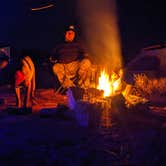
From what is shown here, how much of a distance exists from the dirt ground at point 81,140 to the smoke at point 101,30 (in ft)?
15.7

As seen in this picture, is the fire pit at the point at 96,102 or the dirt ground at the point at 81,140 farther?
the fire pit at the point at 96,102

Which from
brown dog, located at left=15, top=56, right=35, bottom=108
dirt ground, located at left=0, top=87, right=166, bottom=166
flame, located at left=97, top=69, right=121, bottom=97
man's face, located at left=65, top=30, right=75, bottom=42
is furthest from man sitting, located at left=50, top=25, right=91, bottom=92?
dirt ground, located at left=0, top=87, right=166, bottom=166

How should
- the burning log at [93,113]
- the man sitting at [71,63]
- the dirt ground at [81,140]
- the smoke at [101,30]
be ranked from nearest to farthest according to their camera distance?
the dirt ground at [81,140] < the burning log at [93,113] < the man sitting at [71,63] < the smoke at [101,30]

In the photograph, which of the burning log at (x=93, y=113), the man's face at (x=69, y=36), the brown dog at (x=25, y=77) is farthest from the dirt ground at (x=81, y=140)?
the man's face at (x=69, y=36)

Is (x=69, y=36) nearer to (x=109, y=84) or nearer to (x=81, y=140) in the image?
(x=109, y=84)

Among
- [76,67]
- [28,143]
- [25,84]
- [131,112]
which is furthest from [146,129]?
[76,67]

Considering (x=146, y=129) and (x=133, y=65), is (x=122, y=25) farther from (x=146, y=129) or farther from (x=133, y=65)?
(x=146, y=129)

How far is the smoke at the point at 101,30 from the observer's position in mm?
10703

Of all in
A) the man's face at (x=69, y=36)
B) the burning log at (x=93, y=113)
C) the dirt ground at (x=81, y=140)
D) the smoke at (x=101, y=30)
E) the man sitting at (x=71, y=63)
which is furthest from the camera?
the smoke at (x=101, y=30)

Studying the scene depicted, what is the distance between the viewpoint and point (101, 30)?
1105 centimetres

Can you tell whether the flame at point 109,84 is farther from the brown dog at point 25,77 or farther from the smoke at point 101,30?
the smoke at point 101,30

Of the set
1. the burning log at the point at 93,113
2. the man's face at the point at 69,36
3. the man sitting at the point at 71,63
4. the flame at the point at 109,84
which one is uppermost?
the man's face at the point at 69,36

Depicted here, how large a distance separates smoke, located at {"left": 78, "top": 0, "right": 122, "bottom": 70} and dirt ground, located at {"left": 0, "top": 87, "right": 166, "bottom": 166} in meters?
4.79

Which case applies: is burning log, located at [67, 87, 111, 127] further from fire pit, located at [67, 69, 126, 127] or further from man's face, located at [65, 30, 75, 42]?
man's face, located at [65, 30, 75, 42]
